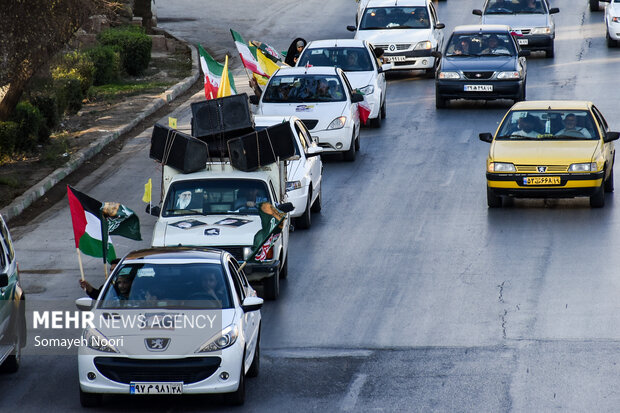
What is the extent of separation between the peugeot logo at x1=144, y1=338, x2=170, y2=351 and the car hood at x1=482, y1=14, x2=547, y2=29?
26.9 metres

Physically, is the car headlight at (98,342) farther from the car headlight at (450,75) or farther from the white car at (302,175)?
the car headlight at (450,75)

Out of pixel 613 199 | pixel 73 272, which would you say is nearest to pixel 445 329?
pixel 73 272

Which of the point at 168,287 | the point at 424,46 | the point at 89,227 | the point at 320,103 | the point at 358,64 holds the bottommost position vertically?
the point at 424,46

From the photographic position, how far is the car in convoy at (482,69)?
28.6 meters

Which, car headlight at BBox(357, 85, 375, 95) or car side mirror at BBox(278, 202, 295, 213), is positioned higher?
car side mirror at BBox(278, 202, 295, 213)

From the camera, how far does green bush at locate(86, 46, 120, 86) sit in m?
33.4

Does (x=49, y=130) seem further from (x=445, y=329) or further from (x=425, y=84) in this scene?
(x=445, y=329)

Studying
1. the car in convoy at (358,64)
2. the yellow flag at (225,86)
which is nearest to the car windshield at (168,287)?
the yellow flag at (225,86)

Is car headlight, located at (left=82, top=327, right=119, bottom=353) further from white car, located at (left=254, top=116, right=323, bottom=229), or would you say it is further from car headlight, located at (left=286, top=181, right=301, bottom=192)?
car headlight, located at (left=286, top=181, right=301, bottom=192)

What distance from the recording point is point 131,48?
35.2 metres

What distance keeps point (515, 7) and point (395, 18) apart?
532 centimetres

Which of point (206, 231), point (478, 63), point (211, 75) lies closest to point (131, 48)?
point (211, 75)

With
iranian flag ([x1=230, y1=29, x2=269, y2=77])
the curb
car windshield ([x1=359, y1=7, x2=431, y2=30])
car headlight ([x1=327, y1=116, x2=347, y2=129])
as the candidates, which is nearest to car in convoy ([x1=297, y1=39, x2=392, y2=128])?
iranian flag ([x1=230, y1=29, x2=269, y2=77])

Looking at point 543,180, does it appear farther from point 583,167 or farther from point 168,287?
point 168,287
